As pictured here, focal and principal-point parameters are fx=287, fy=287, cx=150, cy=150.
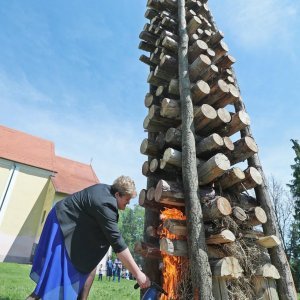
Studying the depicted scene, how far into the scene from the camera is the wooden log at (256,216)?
3.72m

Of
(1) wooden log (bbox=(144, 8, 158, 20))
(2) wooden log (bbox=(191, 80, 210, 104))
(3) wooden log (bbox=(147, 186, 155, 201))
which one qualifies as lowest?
(3) wooden log (bbox=(147, 186, 155, 201))

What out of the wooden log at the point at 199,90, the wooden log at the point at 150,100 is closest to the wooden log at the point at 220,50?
the wooden log at the point at 199,90

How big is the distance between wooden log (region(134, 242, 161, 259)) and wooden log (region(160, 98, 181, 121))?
190cm

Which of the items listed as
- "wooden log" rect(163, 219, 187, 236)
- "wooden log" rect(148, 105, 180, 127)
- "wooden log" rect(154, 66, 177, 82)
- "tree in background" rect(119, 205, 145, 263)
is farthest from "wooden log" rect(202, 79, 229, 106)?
"tree in background" rect(119, 205, 145, 263)

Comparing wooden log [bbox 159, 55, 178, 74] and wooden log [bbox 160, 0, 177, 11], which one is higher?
wooden log [bbox 160, 0, 177, 11]

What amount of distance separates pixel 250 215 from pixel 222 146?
981 millimetres

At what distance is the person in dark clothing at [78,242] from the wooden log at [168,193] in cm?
50

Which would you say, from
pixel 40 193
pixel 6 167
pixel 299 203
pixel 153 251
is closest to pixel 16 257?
pixel 40 193

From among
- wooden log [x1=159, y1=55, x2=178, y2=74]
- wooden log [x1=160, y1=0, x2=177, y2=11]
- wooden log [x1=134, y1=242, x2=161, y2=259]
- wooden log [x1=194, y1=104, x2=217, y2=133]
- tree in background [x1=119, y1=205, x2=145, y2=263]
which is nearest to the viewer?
wooden log [x1=134, y1=242, x2=161, y2=259]

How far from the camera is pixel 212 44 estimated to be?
5.31m

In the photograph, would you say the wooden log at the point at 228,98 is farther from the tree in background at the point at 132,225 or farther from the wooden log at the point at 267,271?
the tree in background at the point at 132,225

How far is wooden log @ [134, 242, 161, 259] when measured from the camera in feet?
12.4

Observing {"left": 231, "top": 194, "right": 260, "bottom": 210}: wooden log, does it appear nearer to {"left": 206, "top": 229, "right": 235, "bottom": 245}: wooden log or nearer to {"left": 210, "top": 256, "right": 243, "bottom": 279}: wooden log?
{"left": 206, "top": 229, "right": 235, "bottom": 245}: wooden log

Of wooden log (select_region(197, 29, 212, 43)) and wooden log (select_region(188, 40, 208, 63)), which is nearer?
wooden log (select_region(188, 40, 208, 63))
